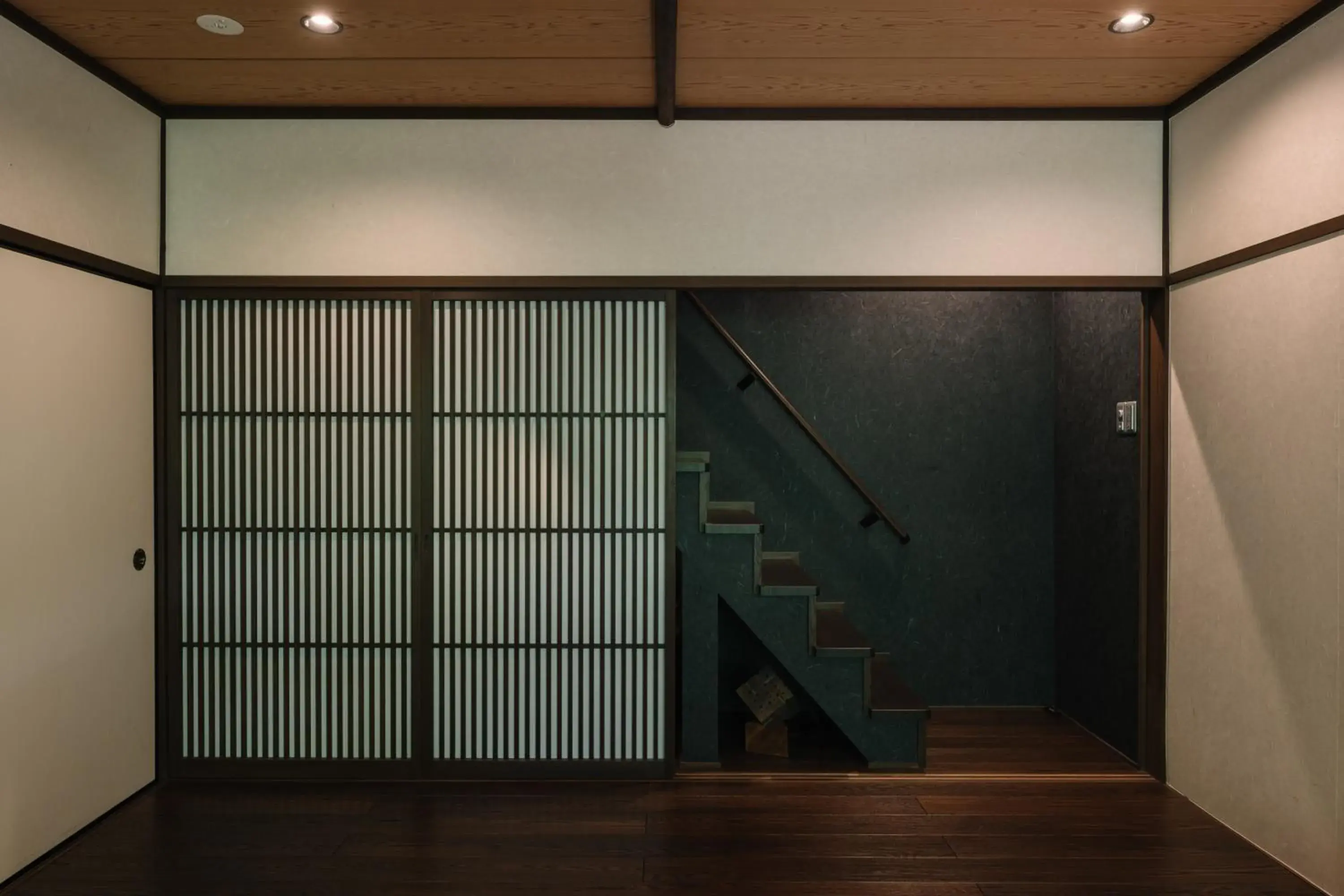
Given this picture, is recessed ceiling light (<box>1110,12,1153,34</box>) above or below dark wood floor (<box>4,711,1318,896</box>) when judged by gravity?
above

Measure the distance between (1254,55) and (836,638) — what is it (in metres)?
2.66

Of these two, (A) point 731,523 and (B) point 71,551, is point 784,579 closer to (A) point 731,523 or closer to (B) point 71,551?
(A) point 731,523

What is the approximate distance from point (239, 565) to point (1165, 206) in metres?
3.93

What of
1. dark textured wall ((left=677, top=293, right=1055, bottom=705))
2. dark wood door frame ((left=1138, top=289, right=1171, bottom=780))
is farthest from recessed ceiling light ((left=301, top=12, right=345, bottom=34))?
dark wood door frame ((left=1138, top=289, right=1171, bottom=780))

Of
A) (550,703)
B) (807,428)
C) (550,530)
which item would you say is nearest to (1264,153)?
(807,428)

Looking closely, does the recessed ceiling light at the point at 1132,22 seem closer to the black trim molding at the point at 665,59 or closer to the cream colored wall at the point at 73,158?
the black trim molding at the point at 665,59

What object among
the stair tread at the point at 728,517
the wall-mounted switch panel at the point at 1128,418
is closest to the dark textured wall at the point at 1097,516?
the wall-mounted switch panel at the point at 1128,418

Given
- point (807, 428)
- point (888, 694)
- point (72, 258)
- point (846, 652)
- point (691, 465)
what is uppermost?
point (72, 258)

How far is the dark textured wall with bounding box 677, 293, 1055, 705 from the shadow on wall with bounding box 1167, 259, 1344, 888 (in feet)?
4.14

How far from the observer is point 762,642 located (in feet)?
13.9

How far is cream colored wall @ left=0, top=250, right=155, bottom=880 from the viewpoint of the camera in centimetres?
310

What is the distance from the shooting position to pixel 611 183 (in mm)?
3982

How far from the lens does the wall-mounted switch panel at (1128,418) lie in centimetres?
426

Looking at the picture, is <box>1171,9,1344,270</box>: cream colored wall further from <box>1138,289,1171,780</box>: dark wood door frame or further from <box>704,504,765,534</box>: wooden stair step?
<box>704,504,765,534</box>: wooden stair step
